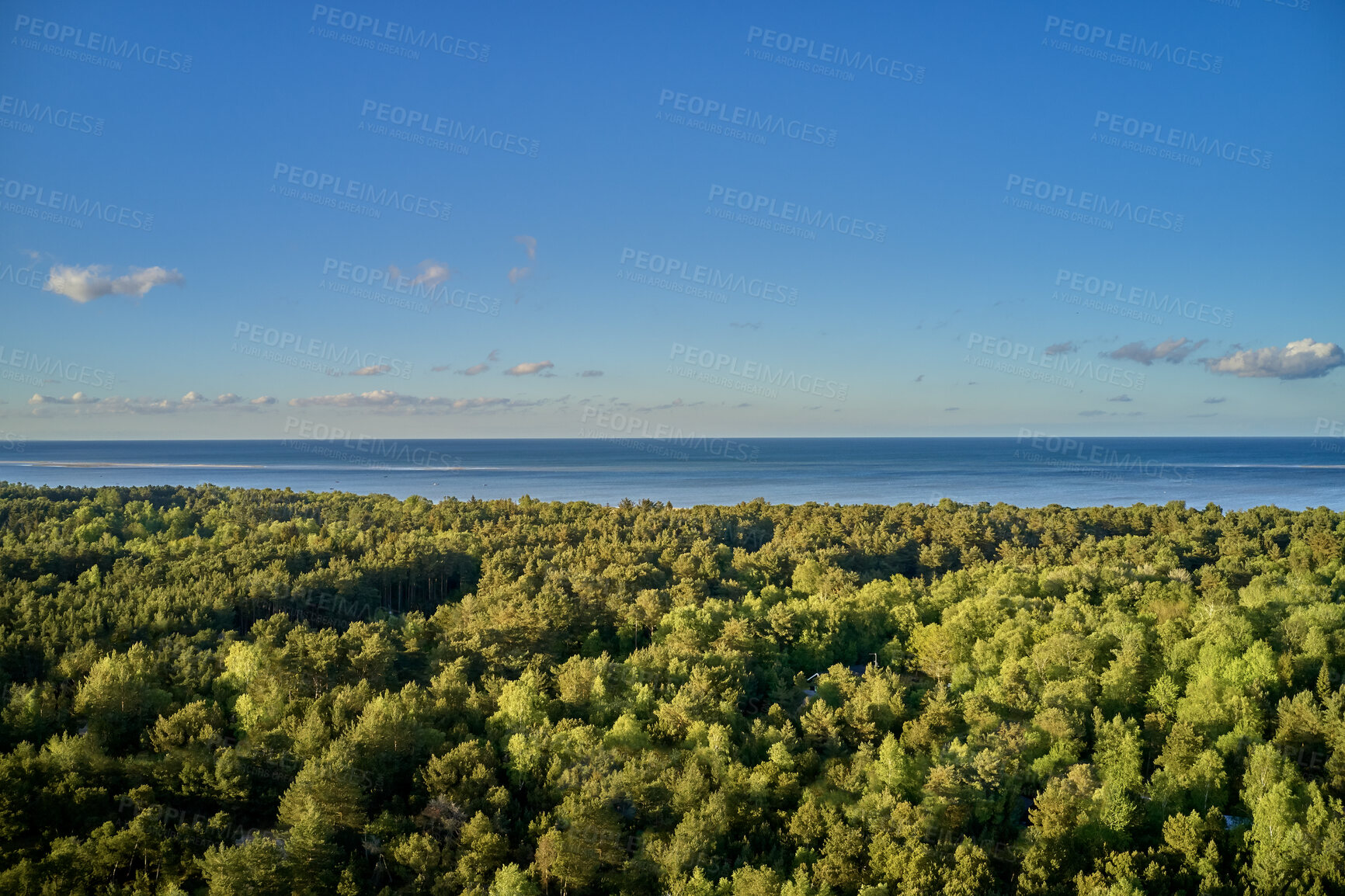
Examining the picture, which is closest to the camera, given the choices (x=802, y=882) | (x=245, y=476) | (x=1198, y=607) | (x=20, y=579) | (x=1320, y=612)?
(x=802, y=882)

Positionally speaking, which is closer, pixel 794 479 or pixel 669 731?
pixel 669 731

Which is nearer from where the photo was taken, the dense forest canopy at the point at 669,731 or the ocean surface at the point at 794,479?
the dense forest canopy at the point at 669,731

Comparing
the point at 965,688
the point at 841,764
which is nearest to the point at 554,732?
the point at 841,764

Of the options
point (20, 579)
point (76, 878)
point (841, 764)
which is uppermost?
point (20, 579)

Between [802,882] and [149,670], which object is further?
[149,670]

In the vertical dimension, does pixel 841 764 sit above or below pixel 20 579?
below

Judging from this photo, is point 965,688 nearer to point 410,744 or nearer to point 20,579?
point 410,744

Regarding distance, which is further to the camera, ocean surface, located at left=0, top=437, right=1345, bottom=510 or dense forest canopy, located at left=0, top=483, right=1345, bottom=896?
ocean surface, located at left=0, top=437, right=1345, bottom=510

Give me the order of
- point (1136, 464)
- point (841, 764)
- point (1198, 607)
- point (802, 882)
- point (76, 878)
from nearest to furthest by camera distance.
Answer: point (802, 882) < point (76, 878) < point (841, 764) < point (1198, 607) < point (1136, 464)
